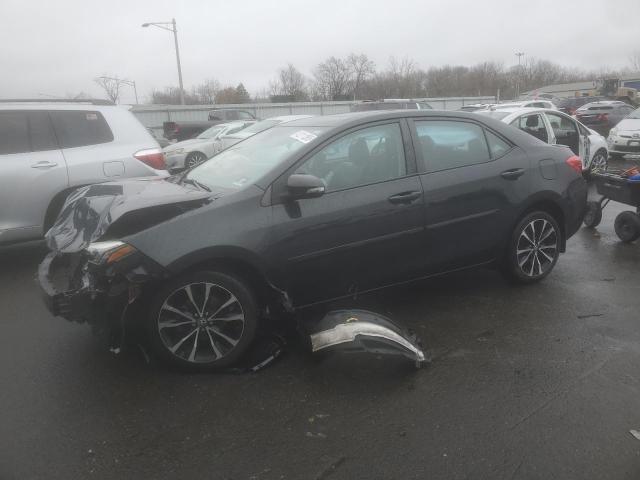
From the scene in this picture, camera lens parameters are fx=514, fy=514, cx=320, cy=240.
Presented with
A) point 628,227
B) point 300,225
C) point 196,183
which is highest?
point 196,183

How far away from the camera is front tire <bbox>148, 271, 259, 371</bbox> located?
3207 millimetres

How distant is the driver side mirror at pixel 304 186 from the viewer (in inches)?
134

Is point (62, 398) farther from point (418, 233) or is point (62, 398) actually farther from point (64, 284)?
point (418, 233)

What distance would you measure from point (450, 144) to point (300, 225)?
1.61 m

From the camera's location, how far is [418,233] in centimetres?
399

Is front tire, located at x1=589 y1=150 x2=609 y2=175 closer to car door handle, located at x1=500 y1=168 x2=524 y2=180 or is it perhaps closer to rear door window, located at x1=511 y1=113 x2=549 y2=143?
rear door window, located at x1=511 y1=113 x2=549 y2=143

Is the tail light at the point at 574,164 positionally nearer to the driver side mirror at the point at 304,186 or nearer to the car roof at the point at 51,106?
the driver side mirror at the point at 304,186

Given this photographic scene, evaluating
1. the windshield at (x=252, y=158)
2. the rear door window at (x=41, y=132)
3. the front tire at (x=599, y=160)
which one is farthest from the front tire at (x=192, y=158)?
the windshield at (x=252, y=158)

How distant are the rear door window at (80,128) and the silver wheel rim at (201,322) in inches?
136

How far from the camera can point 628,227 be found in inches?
245

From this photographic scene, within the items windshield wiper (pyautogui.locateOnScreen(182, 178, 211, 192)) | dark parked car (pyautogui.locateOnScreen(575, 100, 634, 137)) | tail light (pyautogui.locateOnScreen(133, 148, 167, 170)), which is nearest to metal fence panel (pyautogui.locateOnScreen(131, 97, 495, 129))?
dark parked car (pyautogui.locateOnScreen(575, 100, 634, 137))

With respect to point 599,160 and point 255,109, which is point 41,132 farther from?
point 255,109

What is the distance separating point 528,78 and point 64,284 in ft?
337

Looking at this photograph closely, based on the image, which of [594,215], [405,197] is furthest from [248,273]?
[594,215]
